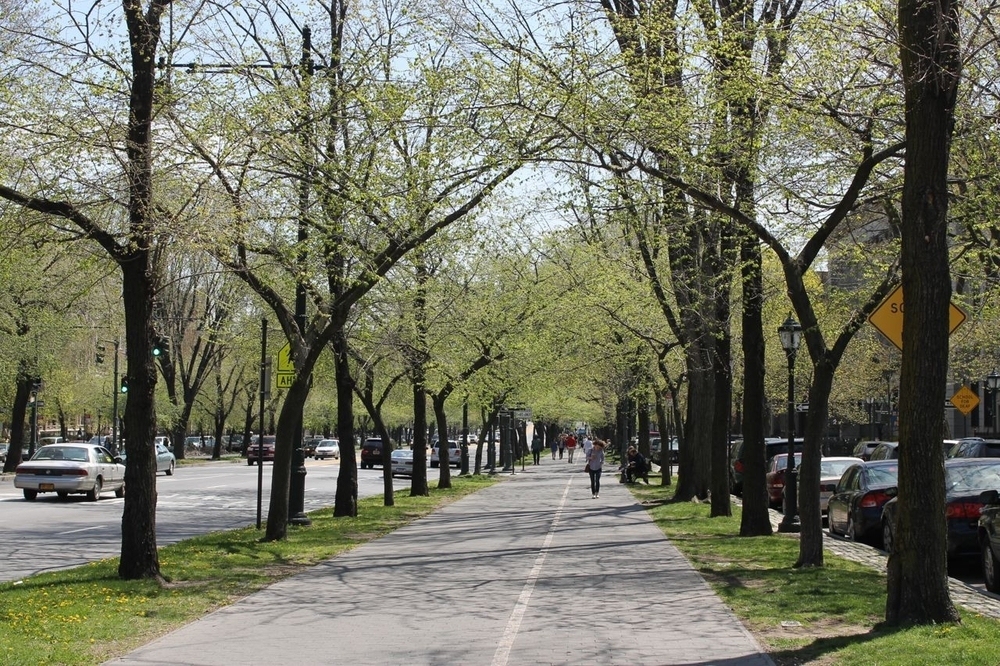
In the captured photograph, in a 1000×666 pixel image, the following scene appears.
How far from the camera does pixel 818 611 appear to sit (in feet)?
35.6

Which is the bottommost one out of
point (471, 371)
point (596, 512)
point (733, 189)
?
point (596, 512)

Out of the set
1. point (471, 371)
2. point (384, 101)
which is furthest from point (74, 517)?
point (384, 101)

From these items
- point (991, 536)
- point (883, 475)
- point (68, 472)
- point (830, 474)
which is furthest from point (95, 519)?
point (991, 536)

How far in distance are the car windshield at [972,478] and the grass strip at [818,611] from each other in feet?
5.89

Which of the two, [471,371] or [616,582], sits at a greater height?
[471,371]

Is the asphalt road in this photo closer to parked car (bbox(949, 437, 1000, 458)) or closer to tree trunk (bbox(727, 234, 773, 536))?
tree trunk (bbox(727, 234, 773, 536))

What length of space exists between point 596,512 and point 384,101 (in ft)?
43.5

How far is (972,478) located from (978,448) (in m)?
10.8

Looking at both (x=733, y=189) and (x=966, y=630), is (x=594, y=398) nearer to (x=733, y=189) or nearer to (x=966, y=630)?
(x=733, y=189)

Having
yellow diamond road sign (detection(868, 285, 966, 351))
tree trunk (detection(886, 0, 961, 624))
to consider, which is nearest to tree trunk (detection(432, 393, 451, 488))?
yellow diamond road sign (detection(868, 285, 966, 351))

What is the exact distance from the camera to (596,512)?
25.1 metres

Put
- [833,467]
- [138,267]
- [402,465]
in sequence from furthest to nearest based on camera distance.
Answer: [402,465]
[833,467]
[138,267]

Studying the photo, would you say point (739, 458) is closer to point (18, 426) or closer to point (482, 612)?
point (482, 612)

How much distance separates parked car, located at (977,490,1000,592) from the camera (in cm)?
1262
